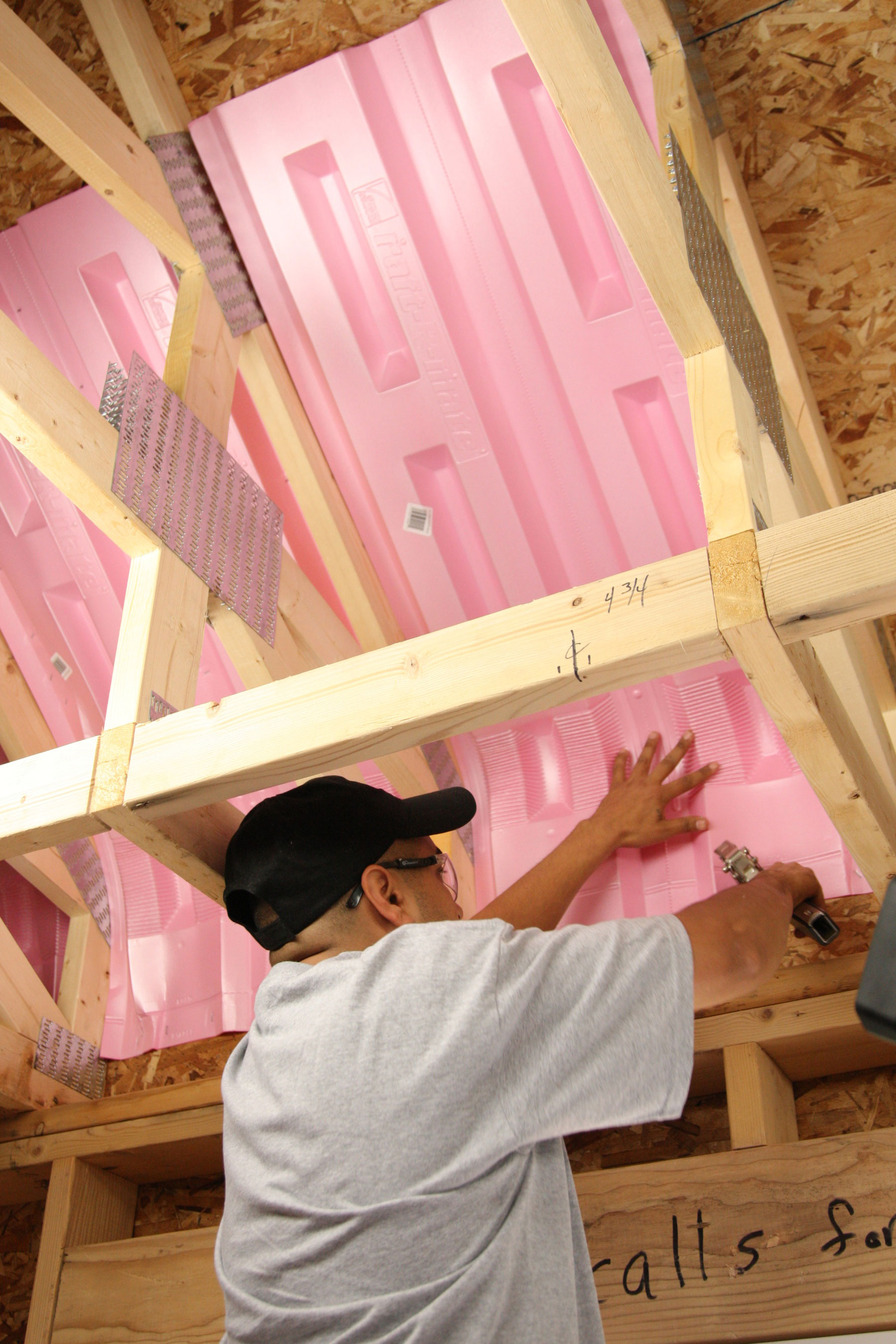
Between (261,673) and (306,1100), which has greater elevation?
(261,673)

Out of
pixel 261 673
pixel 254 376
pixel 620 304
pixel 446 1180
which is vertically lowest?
pixel 446 1180

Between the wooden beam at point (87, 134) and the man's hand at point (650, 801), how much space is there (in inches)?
53.0

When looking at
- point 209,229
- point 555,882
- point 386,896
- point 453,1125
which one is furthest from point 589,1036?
point 209,229

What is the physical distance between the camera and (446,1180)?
47.7 inches

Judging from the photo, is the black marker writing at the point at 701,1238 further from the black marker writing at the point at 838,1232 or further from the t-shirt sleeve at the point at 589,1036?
the t-shirt sleeve at the point at 589,1036

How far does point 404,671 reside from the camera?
133 cm

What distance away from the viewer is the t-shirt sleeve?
1234 mm

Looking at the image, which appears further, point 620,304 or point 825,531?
point 620,304

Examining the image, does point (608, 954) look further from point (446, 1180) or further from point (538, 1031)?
point (446, 1180)

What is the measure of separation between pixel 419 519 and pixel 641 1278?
146cm

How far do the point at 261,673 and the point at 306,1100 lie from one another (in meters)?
0.83

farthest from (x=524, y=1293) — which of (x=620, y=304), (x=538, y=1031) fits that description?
(x=620, y=304)

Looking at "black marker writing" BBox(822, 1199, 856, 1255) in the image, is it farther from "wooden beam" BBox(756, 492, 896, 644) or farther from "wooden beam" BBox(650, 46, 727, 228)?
"wooden beam" BBox(650, 46, 727, 228)

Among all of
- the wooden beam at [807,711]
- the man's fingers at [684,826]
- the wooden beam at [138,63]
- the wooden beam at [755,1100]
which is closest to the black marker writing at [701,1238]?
the wooden beam at [755,1100]
